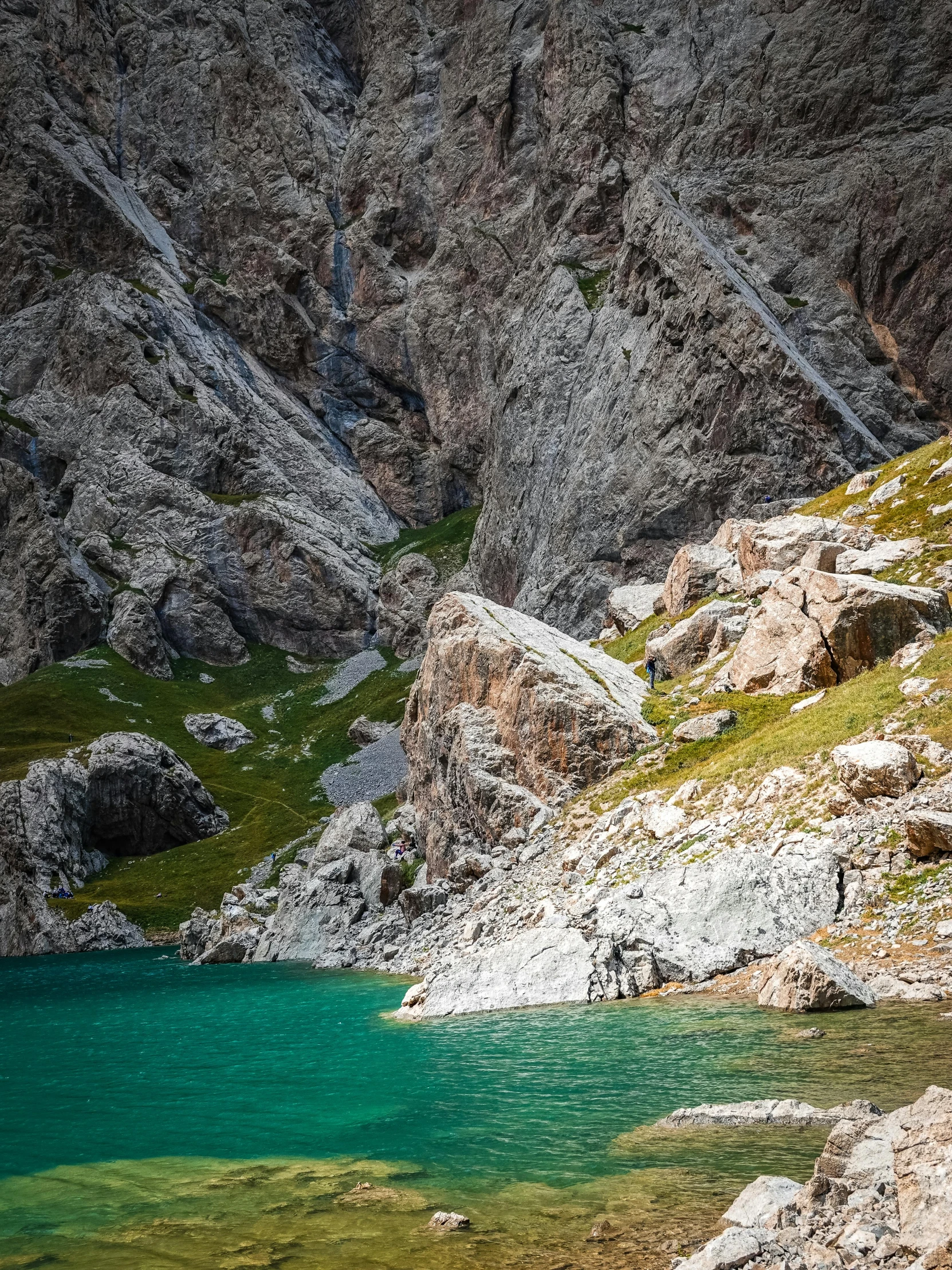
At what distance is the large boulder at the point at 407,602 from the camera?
6014 inches

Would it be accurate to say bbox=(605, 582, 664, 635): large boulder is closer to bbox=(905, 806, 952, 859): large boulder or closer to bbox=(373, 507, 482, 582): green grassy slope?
bbox=(905, 806, 952, 859): large boulder

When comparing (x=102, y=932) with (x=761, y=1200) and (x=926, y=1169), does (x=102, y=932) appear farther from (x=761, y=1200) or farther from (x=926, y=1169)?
(x=926, y=1169)

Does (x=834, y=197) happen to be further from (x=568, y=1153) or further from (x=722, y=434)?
(x=568, y=1153)

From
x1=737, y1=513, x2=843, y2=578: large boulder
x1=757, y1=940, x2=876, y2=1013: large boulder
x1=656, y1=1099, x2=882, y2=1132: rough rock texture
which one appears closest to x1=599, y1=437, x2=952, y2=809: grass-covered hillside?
x1=737, y1=513, x2=843, y2=578: large boulder

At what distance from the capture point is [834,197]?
97.2m

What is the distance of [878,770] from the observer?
2469cm

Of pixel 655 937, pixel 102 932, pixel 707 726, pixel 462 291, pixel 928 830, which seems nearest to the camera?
pixel 928 830

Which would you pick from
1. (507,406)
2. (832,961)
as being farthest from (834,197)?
(832,961)

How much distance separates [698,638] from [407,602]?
Answer: 109 m

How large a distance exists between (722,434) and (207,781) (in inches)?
3042

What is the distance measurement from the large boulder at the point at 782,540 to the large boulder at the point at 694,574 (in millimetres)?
4825

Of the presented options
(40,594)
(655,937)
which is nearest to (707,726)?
(655,937)

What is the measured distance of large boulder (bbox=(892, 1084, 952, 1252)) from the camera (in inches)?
306

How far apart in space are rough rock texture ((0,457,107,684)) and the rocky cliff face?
6.93ft
